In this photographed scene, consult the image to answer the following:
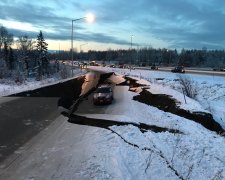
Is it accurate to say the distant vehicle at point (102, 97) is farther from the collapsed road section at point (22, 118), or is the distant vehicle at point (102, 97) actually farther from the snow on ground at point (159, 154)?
the snow on ground at point (159, 154)

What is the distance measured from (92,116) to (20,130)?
228 inches

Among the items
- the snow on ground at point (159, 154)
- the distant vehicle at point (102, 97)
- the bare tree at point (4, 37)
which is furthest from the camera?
the bare tree at point (4, 37)

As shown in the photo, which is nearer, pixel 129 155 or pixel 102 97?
pixel 129 155

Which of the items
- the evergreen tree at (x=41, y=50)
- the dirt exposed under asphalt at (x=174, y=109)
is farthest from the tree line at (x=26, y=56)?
the dirt exposed under asphalt at (x=174, y=109)

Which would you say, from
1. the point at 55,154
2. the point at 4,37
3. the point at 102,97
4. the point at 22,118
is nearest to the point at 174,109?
the point at 102,97

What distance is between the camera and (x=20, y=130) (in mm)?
17547

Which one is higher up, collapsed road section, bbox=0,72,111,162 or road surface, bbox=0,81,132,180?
road surface, bbox=0,81,132,180

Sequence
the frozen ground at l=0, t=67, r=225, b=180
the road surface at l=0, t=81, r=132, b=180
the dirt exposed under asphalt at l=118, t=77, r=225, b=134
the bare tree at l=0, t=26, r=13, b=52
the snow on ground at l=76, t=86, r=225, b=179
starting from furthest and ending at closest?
1. the bare tree at l=0, t=26, r=13, b=52
2. the dirt exposed under asphalt at l=118, t=77, r=225, b=134
3. the snow on ground at l=76, t=86, r=225, b=179
4. the frozen ground at l=0, t=67, r=225, b=180
5. the road surface at l=0, t=81, r=132, b=180

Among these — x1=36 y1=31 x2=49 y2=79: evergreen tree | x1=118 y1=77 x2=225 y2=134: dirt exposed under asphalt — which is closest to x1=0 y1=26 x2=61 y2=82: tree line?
x1=36 y1=31 x2=49 y2=79: evergreen tree

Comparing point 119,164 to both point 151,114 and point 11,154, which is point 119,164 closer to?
point 11,154

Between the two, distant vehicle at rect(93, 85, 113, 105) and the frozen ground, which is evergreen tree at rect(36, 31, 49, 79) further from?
the frozen ground

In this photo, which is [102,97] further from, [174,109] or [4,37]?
[4,37]

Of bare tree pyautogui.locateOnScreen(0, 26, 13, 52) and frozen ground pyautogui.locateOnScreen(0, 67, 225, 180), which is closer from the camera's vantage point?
frozen ground pyautogui.locateOnScreen(0, 67, 225, 180)

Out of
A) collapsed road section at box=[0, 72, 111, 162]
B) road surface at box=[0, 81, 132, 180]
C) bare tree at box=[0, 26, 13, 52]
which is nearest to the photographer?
road surface at box=[0, 81, 132, 180]
